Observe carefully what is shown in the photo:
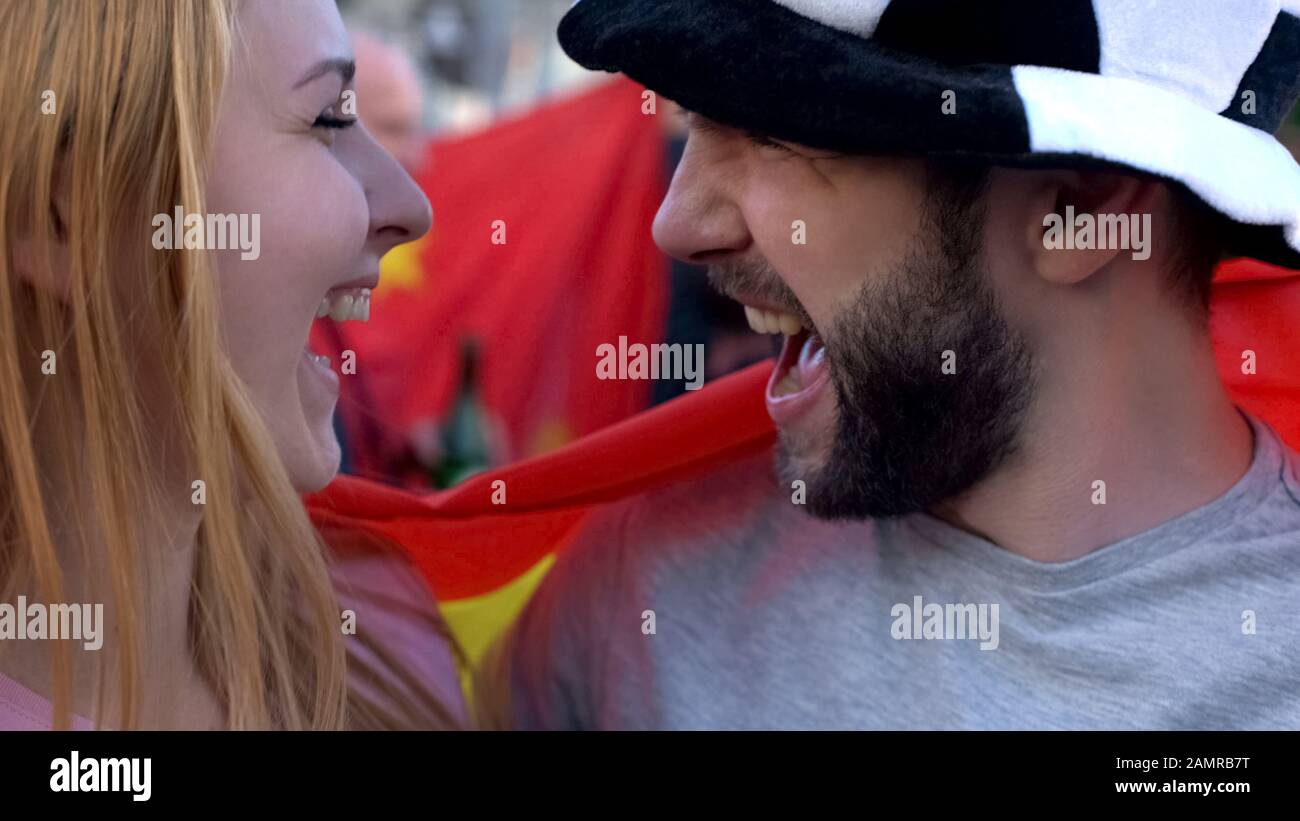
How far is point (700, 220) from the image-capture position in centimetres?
139

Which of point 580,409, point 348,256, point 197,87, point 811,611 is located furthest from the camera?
point 580,409

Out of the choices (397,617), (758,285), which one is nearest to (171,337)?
(397,617)

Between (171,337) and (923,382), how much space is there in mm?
739

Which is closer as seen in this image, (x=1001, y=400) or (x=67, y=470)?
(x=67, y=470)

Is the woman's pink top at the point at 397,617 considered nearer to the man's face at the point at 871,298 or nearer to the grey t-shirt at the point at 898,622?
the grey t-shirt at the point at 898,622

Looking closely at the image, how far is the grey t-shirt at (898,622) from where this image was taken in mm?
1259

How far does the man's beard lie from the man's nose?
53 mm

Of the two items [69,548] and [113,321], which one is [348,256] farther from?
[69,548]

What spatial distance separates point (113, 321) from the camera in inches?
45.3

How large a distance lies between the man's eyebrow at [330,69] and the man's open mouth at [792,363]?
0.49 m

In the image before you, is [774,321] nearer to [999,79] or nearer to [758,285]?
[758,285]
